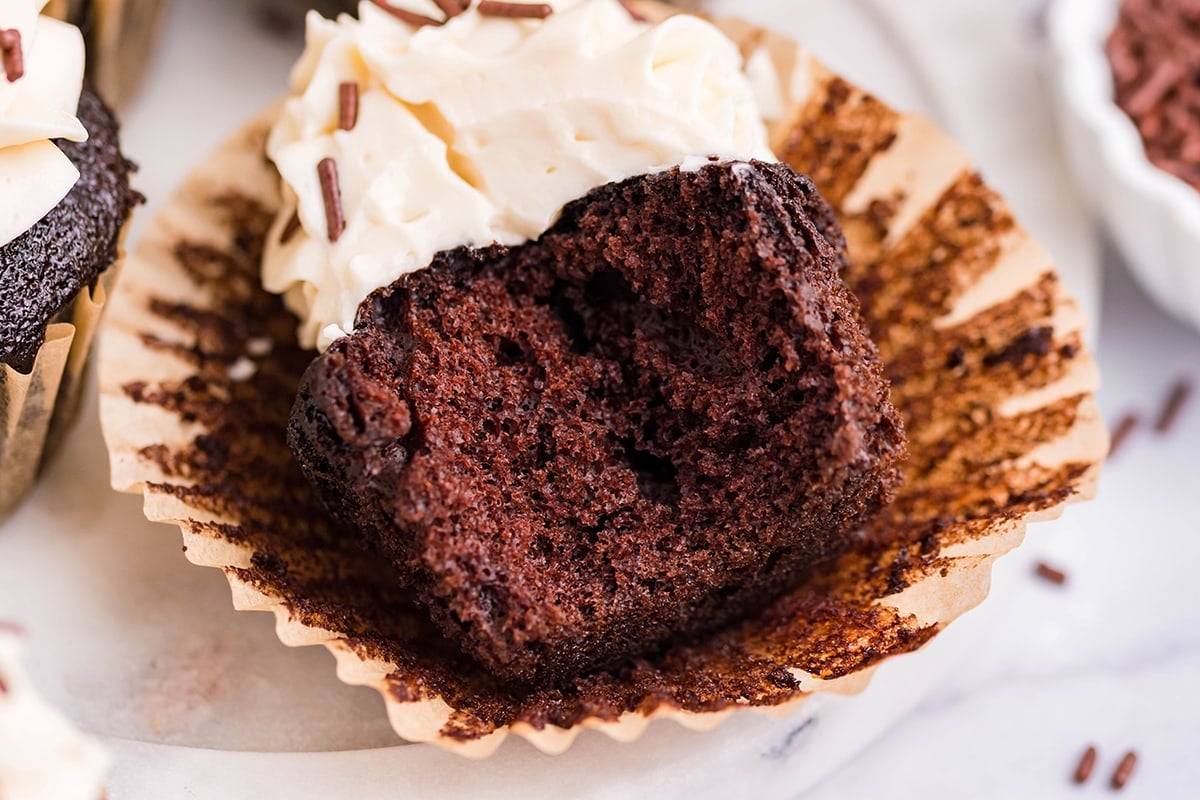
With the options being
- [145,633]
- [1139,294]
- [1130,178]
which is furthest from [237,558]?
[1139,294]

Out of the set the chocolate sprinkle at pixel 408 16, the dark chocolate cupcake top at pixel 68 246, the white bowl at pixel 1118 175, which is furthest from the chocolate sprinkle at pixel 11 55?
the white bowl at pixel 1118 175

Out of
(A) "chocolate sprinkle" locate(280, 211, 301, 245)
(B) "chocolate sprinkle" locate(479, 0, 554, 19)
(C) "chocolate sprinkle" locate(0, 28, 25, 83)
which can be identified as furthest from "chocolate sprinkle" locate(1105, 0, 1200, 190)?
(C) "chocolate sprinkle" locate(0, 28, 25, 83)

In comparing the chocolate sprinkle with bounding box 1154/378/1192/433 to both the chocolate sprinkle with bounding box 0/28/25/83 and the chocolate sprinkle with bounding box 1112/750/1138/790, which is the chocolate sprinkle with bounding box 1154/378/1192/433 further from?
the chocolate sprinkle with bounding box 0/28/25/83

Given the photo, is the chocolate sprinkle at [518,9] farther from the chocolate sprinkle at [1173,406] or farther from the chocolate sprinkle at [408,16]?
the chocolate sprinkle at [1173,406]

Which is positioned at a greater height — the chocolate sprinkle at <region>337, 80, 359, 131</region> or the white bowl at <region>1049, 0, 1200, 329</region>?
the white bowl at <region>1049, 0, 1200, 329</region>

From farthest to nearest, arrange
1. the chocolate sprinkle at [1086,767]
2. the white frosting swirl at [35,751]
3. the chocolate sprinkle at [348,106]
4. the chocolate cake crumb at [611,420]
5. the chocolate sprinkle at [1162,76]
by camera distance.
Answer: the chocolate sprinkle at [1162,76] → the chocolate sprinkle at [1086,767] → the chocolate sprinkle at [348,106] → the chocolate cake crumb at [611,420] → the white frosting swirl at [35,751]

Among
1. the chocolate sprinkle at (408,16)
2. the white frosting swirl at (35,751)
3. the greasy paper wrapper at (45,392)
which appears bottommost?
the greasy paper wrapper at (45,392)

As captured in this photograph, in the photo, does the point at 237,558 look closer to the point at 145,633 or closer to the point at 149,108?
the point at 145,633
